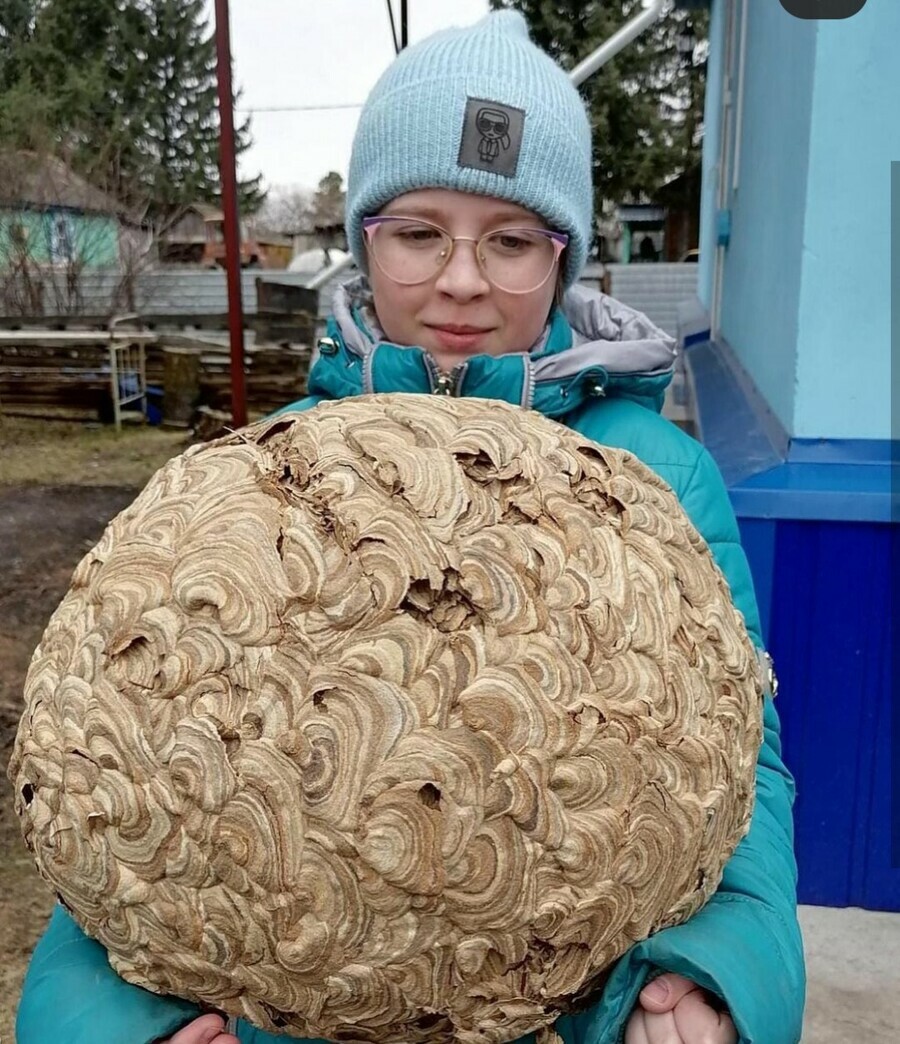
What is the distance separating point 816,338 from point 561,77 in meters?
1.20

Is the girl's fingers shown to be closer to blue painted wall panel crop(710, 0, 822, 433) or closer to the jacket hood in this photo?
the jacket hood

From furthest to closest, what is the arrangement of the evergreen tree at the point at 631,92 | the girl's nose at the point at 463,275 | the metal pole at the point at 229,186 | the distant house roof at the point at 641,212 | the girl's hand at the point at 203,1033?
the distant house roof at the point at 641,212 < the evergreen tree at the point at 631,92 < the metal pole at the point at 229,186 < the girl's nose at the point at 463,275 < the girl's hand at the point at 203,1033

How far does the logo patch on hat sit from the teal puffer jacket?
0.91 feet

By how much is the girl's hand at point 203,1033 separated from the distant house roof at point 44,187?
648 inches

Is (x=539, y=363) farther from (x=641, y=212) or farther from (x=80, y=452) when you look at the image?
(x=641, y=212)

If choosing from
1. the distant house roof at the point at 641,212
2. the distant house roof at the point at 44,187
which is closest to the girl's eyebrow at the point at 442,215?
the distant house roof at the point at 44,187

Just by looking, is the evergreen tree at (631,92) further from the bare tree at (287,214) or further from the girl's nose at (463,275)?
the girl's nose at (463,275)

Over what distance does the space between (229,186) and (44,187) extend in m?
12.8

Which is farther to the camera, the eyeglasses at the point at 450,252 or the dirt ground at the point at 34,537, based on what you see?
the dirt ground at the point at 34,537

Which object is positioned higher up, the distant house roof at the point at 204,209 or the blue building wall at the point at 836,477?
the distant house roof at the point at 204,209

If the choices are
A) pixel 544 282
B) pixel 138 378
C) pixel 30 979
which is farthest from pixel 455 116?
pixel 138 378

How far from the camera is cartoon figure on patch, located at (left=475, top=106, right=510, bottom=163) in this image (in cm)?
152

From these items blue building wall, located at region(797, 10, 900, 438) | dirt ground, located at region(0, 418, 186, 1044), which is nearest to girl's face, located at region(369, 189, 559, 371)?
blue building wall, located at region(797, 10, 900, 438)

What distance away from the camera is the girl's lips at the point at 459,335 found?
1587 millimetres
